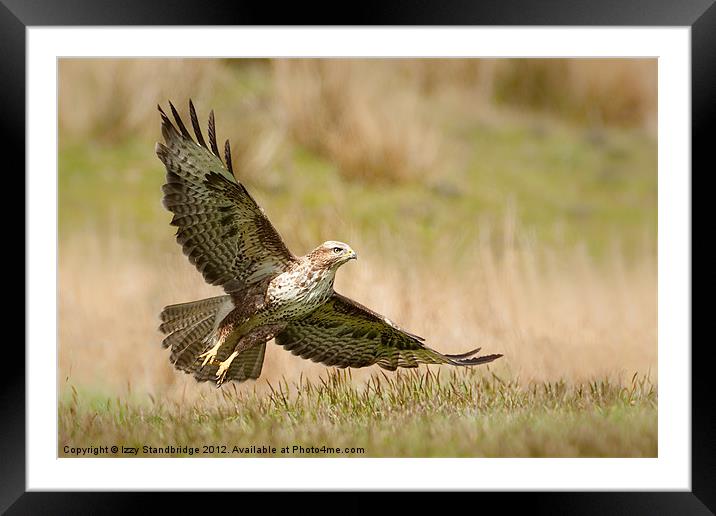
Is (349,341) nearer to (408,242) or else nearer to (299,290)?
(299,290)

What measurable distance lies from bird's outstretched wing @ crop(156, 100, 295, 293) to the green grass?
0.76m

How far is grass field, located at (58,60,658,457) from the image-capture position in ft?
15.7

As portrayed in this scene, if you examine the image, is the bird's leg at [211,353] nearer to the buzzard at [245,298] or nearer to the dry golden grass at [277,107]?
the buzzard at [245,298]

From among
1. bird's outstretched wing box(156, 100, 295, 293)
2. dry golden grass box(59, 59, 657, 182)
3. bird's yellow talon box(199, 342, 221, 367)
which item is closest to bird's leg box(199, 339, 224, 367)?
bird's yellow talon box(199, 342, 221, 367)

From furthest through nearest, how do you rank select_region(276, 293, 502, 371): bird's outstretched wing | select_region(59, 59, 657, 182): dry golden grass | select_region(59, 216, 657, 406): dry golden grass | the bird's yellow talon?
select_region(59, 59, 657, 182): dry golden grass, select_region(59, 216, 657, 406): dry golden grass, select_region(276, 293, 502, 371): bird's outstretched wing, the bird's yellow talon

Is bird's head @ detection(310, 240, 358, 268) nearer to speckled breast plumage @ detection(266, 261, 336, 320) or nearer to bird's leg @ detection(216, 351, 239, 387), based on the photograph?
speckled breast plumage @ detection(266, 261, 336, 320)

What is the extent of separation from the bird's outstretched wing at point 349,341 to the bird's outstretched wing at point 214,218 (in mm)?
473

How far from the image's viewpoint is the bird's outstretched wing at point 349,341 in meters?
5.00

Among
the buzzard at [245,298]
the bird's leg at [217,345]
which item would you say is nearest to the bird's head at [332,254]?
the buzzard at [245,298]

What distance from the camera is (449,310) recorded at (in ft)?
24.6

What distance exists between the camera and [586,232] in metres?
10.4
